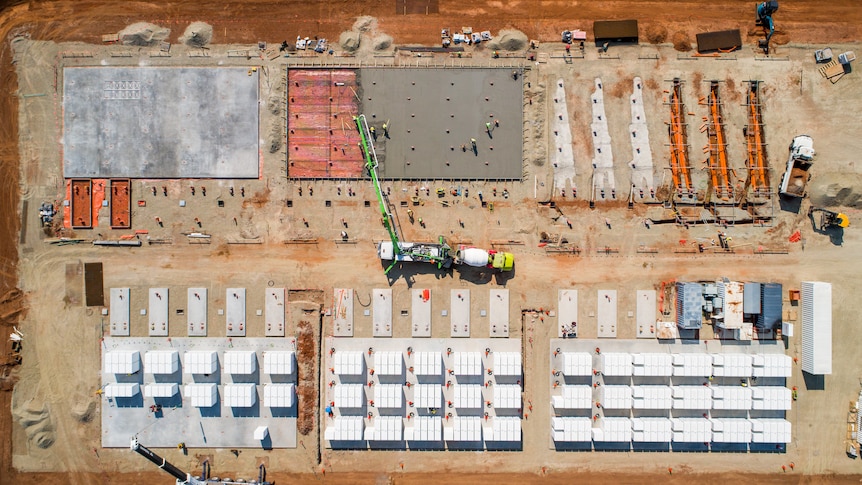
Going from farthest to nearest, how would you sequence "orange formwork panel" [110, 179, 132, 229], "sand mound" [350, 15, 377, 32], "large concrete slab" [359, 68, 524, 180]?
1. "sand mound" [350, 15, 377, 32]
2. "large concrete slab" [359, 68, 524, 180]
3. "orange formwork panel" [110, 179, 132, 229]

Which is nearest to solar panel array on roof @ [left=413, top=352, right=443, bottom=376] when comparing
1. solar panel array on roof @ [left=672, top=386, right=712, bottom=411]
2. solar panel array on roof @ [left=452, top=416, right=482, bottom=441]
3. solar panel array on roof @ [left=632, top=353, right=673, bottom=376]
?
solar panel array on roof @ [left=452, top=416, right=482, bottom=441]

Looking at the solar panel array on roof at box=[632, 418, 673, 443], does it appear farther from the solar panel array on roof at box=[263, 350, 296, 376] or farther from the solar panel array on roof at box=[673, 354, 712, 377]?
the solar panel array on roof at box=[263, 350, 296, 376]

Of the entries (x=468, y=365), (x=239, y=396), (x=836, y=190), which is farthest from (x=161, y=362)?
(x=836, y=190)

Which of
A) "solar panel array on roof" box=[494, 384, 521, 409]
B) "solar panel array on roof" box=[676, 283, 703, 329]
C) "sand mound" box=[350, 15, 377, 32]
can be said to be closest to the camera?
"solar panel array on roof" box=[676, 283, 703, 329]

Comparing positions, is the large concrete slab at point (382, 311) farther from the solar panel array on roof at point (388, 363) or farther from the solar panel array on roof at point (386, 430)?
the solar panel array on roof at point (386, 430)

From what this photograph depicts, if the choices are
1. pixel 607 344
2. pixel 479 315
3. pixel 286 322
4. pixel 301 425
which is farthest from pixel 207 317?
pixel 607 344

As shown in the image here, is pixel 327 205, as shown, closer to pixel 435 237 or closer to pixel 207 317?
pixel 435 237

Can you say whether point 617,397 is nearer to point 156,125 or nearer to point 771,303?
point 771,303
